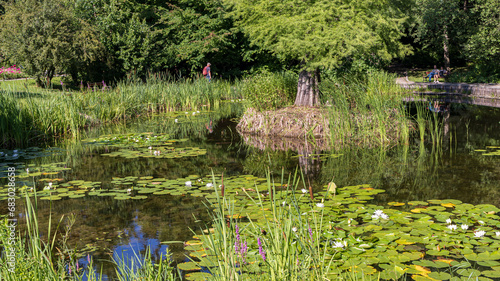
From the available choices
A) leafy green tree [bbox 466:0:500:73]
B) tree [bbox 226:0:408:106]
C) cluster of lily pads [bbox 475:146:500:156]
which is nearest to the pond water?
cluster of lily pads [bbox 475:146:500:156]

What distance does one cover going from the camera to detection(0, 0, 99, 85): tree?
21.3 meters

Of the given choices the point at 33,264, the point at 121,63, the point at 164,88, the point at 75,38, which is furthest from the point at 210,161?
the point at 121,63

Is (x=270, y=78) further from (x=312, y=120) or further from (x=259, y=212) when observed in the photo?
(x=259, y=212)

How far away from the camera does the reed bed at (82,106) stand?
33.3ft

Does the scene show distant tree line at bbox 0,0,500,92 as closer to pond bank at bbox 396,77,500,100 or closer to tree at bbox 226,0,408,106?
tree at bbox 226,0,408,106

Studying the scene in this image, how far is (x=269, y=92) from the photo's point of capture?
12.8 m

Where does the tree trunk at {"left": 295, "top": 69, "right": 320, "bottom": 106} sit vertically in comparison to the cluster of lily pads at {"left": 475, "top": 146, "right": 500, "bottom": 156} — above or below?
above

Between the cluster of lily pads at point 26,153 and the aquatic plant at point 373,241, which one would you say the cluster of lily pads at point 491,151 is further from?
Answer: the cluster of lily pads at point 26,153

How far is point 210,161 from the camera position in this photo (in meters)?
9.01

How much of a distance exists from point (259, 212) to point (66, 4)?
26.0 m

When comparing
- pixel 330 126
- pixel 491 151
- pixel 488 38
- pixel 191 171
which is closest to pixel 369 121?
pixel 330 126

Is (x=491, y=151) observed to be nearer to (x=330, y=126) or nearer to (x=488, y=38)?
(x=330, y=126)

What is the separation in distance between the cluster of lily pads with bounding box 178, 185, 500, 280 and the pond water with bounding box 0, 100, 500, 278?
54 centimetres

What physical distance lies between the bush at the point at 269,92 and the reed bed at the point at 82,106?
475 cm
